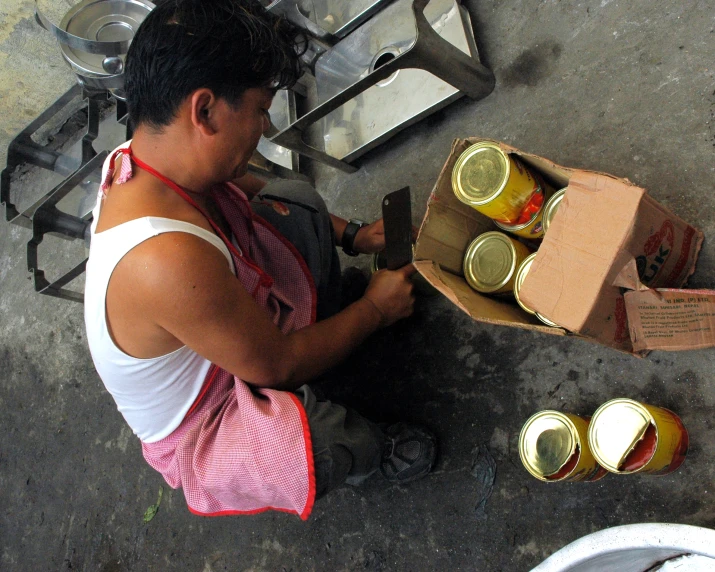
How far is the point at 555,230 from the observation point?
54.0 inches

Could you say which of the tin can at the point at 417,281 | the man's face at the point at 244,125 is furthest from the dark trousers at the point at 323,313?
the man's face at the point at 244,125

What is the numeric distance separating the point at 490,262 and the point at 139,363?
3.43 feet

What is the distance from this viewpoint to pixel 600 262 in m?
1.31

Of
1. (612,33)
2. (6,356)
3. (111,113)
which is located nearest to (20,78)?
(111,113)

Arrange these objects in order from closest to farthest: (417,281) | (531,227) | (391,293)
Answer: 1. (531,227)
2. (391,293)
3. (417,281)

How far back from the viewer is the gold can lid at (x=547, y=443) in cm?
147

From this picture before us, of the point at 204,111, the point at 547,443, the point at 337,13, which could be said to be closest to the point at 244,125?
the point at 204,111

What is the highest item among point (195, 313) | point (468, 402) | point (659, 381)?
point (195, 313)

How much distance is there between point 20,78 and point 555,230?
380cm

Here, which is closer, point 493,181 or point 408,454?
point 493,181

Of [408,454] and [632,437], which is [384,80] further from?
[632,437]

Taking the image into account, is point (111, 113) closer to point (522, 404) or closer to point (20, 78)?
point (20, 78)

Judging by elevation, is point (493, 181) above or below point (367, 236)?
above

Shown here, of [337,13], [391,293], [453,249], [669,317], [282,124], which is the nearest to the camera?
[669,317]
